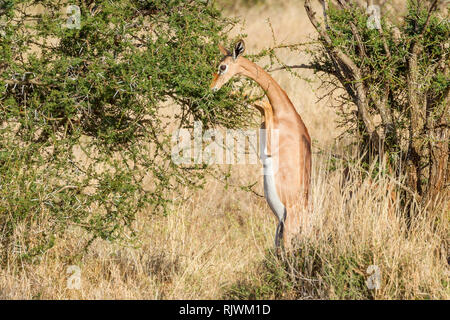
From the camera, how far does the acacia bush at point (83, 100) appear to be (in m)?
4.80

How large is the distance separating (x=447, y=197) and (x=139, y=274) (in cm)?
253

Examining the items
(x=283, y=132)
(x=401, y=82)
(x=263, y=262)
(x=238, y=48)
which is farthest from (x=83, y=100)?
(x=401, y=82)

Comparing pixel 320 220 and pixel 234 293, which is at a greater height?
pixel 320 220


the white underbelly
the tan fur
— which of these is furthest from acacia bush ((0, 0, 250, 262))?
the white underbelly

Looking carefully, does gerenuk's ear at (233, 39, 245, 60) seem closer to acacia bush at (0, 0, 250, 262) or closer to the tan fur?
the tan fur

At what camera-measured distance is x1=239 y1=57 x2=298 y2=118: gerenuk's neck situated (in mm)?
4992

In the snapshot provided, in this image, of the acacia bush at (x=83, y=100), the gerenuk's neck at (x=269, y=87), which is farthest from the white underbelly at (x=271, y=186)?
the acacia bush at (x=83, y=100)

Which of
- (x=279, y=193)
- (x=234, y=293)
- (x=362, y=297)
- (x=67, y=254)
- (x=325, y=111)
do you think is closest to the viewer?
(x=362, y=297)

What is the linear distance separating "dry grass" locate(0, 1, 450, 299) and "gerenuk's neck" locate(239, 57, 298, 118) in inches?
22.6

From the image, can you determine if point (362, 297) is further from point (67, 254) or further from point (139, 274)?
point (67, 254)

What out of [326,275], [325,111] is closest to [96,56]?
[326,275]

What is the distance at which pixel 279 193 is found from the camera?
5016 millimetres

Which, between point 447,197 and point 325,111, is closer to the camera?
point 447,197

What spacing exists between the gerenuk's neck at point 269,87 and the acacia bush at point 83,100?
241mm
